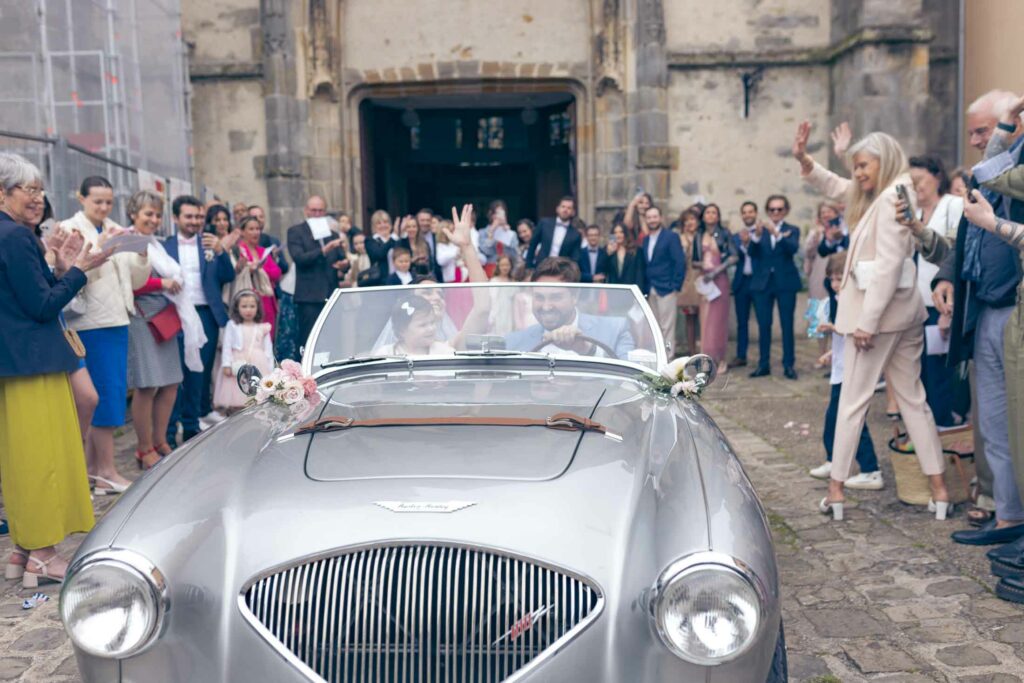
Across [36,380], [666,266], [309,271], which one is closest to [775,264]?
[666,266]

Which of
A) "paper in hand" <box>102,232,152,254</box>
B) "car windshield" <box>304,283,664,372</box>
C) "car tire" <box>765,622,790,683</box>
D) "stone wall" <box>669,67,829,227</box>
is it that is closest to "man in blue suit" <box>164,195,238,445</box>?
"paper in hand" <box>102,232,152,254</box>

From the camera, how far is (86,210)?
5711 millimetres

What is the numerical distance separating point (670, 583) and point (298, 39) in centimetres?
Result: 1313

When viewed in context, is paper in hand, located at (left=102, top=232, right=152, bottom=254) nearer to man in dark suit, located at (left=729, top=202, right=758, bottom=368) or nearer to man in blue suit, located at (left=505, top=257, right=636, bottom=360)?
man in blue suit, located at (left=505, top=257, right=636, bottom=360)

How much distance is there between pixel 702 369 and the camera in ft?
12.4

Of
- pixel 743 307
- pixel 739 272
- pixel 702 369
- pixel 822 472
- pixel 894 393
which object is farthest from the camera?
pixel 739 272

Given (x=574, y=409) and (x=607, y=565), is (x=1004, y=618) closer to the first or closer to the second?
(x=574, y=409)

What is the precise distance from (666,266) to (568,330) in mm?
7051

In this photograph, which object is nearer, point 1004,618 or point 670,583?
point 670,583

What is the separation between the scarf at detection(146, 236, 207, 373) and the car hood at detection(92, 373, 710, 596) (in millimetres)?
4035

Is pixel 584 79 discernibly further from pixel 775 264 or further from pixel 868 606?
pixel 868 606

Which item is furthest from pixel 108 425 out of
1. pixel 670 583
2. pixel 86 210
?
pixel 670 583

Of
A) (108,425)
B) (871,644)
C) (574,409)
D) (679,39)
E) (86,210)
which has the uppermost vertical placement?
(679,39)

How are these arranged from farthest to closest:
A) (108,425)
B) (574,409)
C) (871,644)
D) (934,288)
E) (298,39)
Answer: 1. (298,39)
2. (108,425)
3. (934,288)
4. (871,644)
5. (574,409)
